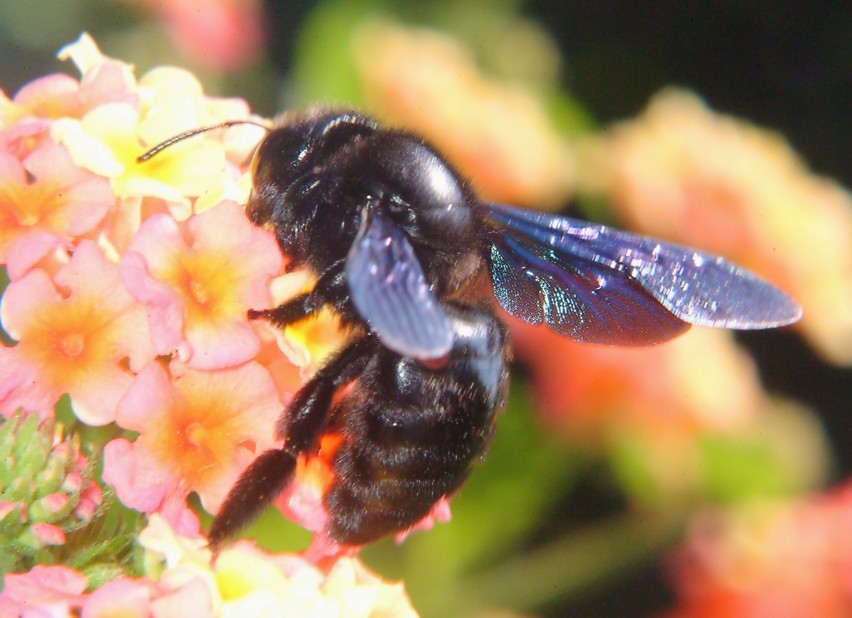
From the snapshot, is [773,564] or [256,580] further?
[773,564]

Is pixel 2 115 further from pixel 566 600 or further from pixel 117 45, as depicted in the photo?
pixel 117 45

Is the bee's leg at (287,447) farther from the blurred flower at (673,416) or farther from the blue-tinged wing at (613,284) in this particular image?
the blurred flower at (673,416)

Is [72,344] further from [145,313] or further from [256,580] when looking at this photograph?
[256,580]

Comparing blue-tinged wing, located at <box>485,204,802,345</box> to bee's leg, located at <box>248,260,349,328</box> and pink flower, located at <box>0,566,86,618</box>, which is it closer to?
bee's leg, located at <box>248,260,349,328</box>

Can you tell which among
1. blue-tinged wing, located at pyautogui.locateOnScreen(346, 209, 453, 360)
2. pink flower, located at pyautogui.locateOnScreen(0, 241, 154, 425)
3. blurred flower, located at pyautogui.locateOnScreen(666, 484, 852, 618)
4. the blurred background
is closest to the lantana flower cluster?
pink flower, located at pyautogui.locateOnScreen(0, 241, 154, 425)

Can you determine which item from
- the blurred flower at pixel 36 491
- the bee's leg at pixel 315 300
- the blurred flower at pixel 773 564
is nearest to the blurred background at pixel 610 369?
the blurred flower at pixel 773 564

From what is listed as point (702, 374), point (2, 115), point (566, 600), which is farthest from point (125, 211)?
point (566, 600)

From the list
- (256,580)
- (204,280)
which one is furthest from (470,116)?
(256,580)
